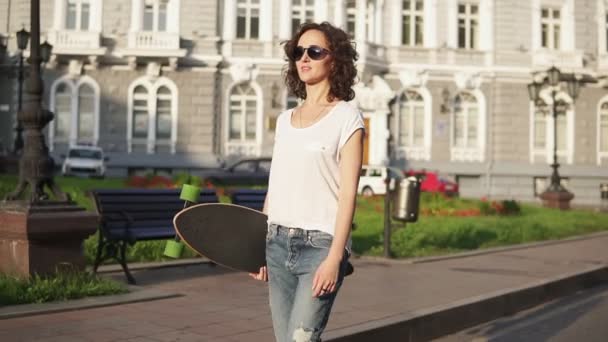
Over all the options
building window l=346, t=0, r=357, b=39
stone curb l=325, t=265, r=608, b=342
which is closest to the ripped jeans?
stone curb l=325, t=265, r=608, b=342

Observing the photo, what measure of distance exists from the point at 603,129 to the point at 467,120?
641 centimetres

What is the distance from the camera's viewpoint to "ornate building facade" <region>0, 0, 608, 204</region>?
29.5 metres

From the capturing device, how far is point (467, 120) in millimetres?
32375

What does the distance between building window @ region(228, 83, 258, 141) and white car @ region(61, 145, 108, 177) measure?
5.24 metres

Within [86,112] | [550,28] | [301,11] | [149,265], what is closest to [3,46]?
[86,112]

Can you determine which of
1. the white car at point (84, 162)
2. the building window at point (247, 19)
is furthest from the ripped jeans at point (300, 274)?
the building window at point (247, 19)

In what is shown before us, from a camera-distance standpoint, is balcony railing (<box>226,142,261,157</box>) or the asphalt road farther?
balcony railing (<box>226,142,261,157</box>)

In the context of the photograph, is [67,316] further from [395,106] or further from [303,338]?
[395,106]

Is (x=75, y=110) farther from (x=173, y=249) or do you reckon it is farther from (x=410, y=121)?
(x=173, y=249)

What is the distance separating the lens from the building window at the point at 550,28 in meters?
33.1

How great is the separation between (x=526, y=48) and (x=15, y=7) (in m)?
21.2

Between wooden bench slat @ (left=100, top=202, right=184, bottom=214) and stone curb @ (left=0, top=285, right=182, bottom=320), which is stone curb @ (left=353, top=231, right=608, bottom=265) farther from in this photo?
stone curb @ (left=0, top=285, right=182, bottom=320)

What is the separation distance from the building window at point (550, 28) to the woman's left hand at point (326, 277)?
105 ft

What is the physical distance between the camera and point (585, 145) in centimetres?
3300
